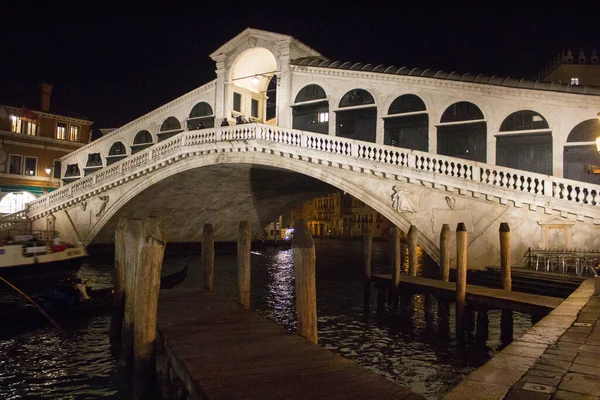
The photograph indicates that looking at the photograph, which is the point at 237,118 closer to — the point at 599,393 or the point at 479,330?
the point at 479,330

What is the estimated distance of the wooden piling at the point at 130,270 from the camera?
507 centimetres

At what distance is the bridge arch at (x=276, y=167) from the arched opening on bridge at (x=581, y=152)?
4363mm

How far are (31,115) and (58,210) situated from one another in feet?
25.8

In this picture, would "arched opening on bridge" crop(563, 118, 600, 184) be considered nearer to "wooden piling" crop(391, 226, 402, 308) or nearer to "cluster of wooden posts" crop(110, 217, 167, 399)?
"wooden piling" crop(391, 226, 402, 308)

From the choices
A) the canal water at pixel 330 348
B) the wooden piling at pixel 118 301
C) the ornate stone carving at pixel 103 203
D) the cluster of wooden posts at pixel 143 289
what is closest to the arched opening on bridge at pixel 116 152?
the ornate stone carving at pixel 103 203

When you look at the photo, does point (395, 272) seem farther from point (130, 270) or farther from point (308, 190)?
point (308, 190)

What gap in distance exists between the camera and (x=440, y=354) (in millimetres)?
6926

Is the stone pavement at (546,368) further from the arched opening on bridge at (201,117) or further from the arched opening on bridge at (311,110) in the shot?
the arched opening on bridge at (201,117)

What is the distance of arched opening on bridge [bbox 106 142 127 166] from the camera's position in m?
22.7

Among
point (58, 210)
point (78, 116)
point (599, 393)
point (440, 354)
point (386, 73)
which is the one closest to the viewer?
point (599, 393)

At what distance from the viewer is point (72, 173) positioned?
82.6 feet

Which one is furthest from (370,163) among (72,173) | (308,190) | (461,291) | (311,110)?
(72,173)

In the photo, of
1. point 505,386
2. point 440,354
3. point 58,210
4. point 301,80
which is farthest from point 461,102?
point 58,210

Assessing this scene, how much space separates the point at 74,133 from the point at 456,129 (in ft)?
72.6
